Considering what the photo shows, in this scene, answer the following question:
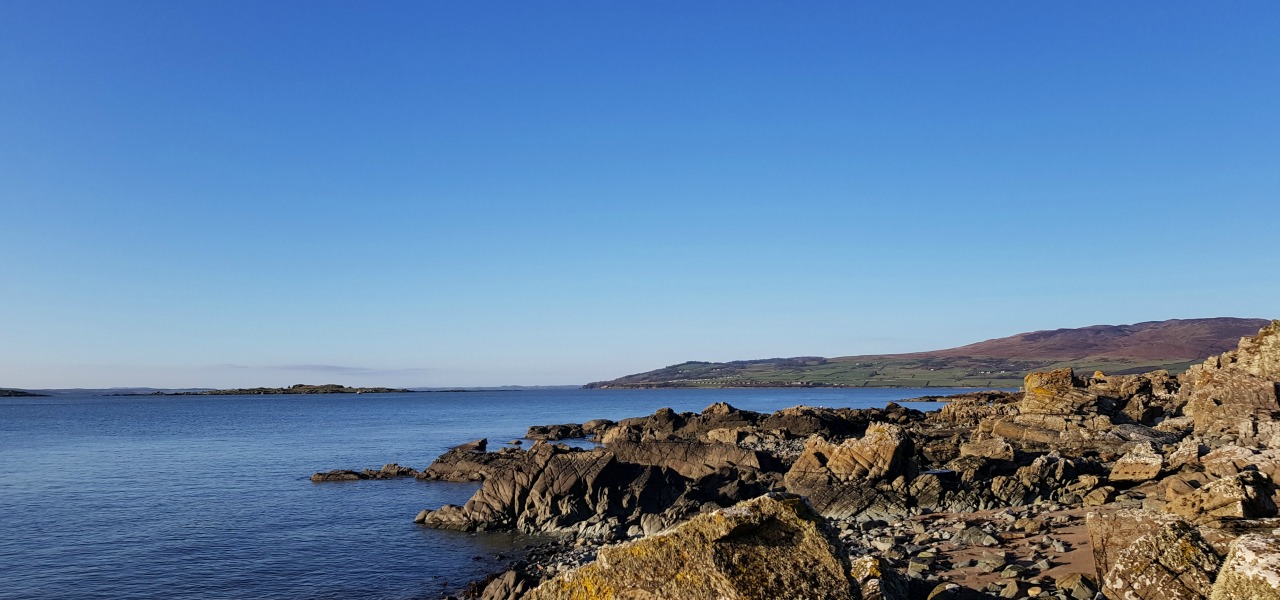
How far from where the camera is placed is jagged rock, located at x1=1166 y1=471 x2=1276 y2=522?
13.0 metres

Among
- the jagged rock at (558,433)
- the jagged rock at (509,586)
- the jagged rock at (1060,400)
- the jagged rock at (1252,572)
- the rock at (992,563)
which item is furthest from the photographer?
the jagged rock at (558,433)

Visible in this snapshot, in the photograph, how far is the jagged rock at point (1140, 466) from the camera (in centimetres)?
2433

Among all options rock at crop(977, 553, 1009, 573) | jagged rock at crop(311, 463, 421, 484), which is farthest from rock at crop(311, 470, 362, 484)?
rock at crop(977, 553, 1009, 573)

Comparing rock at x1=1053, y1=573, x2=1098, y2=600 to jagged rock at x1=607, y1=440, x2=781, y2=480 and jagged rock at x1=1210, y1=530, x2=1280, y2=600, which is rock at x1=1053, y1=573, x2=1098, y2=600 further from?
jagged rock at x1=607, y1=440, x2=781, y2=480

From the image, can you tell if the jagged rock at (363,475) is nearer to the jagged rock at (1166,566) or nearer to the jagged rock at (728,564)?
the jagged rock at (728,564)

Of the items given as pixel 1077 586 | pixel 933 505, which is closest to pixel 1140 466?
pixel 933 505

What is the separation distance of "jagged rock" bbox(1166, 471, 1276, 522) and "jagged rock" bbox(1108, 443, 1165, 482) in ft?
35.2

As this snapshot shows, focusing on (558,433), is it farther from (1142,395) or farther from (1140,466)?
(1140,466)

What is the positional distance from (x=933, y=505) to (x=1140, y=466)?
6.36m

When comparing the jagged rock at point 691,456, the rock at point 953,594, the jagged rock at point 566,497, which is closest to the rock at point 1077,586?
the rock at point 953,594

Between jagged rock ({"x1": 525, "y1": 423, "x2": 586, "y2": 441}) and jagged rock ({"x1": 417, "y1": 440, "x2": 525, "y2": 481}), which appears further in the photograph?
jagged rock ({"x1": 525, "y1": 423, "x2": 586, "y2": 441})

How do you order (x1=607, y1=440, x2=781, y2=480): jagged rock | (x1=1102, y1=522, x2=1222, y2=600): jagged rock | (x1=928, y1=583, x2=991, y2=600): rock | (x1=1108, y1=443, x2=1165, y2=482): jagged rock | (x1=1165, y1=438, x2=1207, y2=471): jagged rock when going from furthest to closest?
(x1=607, y1=440, x2=781, y2=480): jagged rock, (x1=1108, y1=443, x2=1165, y2=482): jagged rock, (x1=1165, y1=438, x2=1207, y2=471): jagged rock, (x1=928, y1=583, x2=991, y2=600): rock, (x1=1102, y1=522, x2=1222, y2=600): jagged rock

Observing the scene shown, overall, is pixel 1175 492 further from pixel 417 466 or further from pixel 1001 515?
pixel 417 466

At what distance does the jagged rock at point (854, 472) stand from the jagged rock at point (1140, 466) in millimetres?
6639
